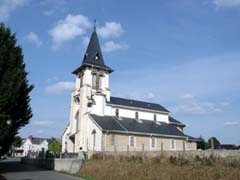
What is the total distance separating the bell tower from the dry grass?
23.0m

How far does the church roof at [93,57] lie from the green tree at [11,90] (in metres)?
24.6

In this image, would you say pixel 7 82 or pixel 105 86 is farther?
pixel 105 86

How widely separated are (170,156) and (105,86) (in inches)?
1323

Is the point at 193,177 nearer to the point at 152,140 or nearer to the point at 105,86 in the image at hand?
the point at 152,140

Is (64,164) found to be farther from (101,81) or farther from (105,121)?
(101,81)

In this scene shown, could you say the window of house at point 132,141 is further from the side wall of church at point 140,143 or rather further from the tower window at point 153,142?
the tower window at point 153,142

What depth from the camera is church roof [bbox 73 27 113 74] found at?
5385cm

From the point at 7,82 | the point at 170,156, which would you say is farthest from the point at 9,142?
the point at 170,156

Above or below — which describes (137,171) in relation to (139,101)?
below

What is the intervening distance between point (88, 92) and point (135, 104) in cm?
1034

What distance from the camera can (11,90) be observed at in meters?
26.2

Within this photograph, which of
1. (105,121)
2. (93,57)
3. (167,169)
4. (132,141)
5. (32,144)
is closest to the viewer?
(167,169)

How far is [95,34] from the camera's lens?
58188 millimetres

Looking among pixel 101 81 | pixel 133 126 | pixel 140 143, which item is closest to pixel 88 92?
pixel 101 81
